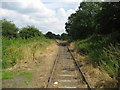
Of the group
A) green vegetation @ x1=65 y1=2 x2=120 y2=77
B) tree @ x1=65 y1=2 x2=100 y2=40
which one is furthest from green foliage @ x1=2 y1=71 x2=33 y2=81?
tree @ x1=65 y1=2 x2=100 y2=40

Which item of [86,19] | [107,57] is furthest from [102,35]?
[86,19]

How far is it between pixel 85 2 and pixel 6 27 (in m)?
23.7

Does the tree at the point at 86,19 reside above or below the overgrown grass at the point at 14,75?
above

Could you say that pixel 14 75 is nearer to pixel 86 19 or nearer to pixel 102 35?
pixel 102 35

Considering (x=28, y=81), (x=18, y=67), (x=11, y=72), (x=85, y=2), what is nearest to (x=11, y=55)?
(x=18, y=67)

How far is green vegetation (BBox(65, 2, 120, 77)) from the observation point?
28.9 ft

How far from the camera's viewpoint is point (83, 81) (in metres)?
8.02

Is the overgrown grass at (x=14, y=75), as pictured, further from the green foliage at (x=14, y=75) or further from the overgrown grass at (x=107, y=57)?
the overgrown grass at (x=107, y=57)

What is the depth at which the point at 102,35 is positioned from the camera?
23.2 meters

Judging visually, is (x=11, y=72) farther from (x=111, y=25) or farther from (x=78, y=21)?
(x=78, y=21)

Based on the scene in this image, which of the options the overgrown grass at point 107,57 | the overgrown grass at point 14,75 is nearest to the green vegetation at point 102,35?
the overgrown grass at point 107,57

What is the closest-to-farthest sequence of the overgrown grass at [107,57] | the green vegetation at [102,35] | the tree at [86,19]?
1. the overgrown grass at [107,57]
2. the green vegetation at [102,35]
3. the tree at [86,19]

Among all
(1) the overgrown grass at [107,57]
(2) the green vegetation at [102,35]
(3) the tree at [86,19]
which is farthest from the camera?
(3) the tree at [86,19]

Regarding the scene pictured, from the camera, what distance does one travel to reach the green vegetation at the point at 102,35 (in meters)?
8.81
